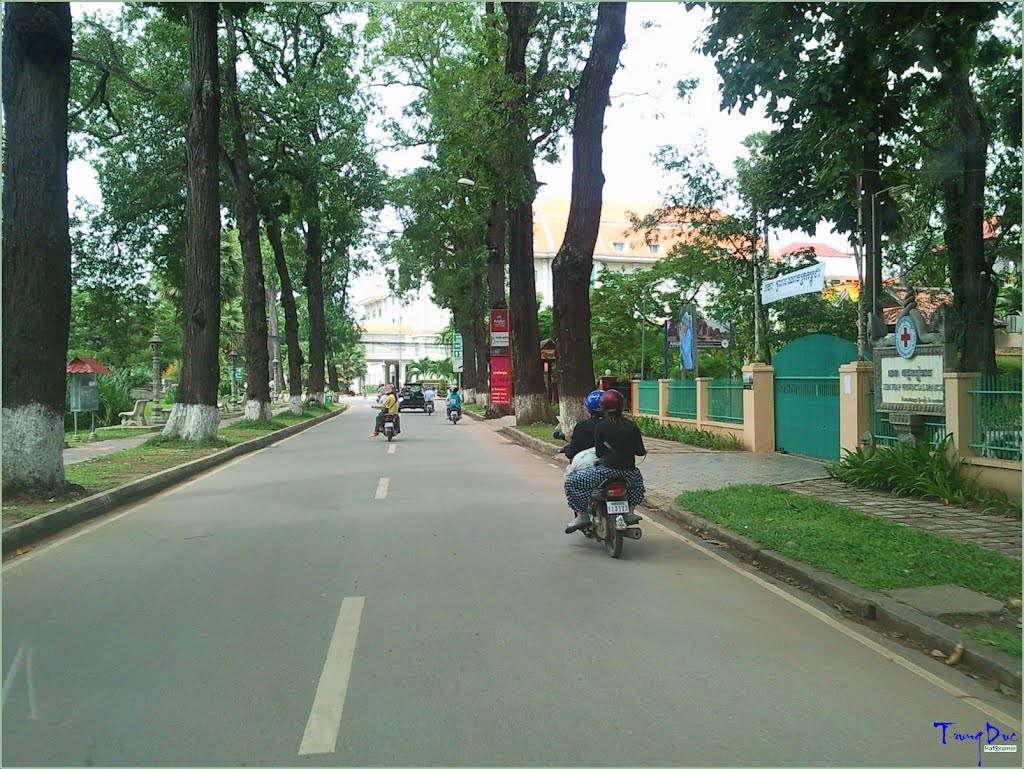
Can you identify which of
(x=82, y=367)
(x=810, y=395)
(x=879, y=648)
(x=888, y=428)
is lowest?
(x=879, y=648)

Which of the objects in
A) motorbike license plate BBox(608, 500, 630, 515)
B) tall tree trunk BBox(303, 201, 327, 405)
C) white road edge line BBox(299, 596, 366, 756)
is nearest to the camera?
white road edge line BBox(299, 596, 366, 756)

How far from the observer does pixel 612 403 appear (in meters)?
8.24

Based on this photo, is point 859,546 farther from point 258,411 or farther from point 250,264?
point 250,264

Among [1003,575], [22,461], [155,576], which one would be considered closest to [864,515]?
[1003,575]

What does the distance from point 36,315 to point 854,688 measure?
10063 mm

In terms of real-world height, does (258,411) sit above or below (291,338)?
below

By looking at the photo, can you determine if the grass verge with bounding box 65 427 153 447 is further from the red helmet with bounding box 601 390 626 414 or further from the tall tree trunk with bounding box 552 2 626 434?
the red helmet with bounding box 601 390 626 414

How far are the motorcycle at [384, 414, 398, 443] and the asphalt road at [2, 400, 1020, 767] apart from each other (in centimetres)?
1379

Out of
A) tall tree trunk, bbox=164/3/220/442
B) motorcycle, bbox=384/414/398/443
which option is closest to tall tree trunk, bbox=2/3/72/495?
tall tree trunk, bbox=164/3/220/442

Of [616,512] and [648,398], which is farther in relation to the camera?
[648,398]

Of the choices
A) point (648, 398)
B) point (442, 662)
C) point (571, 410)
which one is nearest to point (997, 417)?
point (442, 662)

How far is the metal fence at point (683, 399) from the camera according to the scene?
21.5 meters

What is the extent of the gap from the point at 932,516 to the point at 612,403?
4.27 metres

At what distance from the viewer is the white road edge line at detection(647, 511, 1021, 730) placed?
14.5 ft
